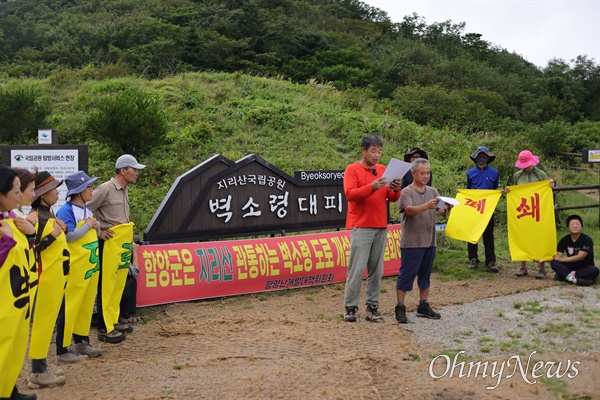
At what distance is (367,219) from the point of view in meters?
6.39

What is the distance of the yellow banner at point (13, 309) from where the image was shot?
3834mm

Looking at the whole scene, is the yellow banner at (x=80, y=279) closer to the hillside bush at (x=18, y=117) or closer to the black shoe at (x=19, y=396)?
the black shoe at (x=19, y=396)

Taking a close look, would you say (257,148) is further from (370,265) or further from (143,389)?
(143,389)

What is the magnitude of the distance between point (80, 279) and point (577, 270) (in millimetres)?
6557

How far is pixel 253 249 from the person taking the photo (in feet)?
27.1

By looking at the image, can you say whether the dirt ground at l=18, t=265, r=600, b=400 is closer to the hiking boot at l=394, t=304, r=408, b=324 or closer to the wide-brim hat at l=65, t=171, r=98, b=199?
the hiking boot at l=394, t=304, r=408, b=324

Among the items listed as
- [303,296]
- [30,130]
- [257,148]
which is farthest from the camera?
[257,148]

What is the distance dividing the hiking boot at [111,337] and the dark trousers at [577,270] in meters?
5.93

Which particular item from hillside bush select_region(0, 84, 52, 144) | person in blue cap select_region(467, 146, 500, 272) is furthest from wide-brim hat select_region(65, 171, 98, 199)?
hillside bush select_region(0, 84, 52, 144)

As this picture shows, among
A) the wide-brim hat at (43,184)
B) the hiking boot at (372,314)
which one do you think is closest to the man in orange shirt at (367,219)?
the hiking boot at (372,314)

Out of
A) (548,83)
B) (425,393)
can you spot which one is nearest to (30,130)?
(425,393)

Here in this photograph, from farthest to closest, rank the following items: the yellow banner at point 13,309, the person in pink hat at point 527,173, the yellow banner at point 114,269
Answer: the person in pink hat at point 527,173 → the yellow banner at point 114,269 → the yellow banner at point 13,309

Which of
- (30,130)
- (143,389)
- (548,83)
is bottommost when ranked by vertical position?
(143,389)

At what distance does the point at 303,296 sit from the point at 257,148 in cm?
716
